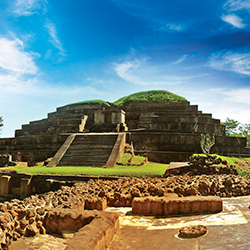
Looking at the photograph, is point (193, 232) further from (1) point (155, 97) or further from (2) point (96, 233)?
(1) point (155, 97)

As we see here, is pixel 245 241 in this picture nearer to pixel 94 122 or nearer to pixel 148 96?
pixel 94 122

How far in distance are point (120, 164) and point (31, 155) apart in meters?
6.69

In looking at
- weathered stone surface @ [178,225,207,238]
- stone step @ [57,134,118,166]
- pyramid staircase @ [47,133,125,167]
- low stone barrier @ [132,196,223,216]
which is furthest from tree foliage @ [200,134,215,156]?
weathered stone surface @ [178,225,207,238]

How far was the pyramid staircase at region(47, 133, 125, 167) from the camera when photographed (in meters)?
11.7

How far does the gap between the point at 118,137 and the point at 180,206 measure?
29.3 ft

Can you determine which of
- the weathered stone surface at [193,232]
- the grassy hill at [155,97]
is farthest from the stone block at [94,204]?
the grassy hill at [155,97]

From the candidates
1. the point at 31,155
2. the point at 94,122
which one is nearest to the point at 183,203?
the point at 31,155

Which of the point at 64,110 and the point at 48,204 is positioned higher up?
the point at 64,110

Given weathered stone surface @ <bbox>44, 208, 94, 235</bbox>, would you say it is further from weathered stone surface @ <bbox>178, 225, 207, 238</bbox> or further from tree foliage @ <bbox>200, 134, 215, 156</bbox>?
tree foliage @ <bbox>200, 134, 215, 156</bbox>

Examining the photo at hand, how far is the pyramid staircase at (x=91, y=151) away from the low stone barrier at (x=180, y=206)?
5.87 metres

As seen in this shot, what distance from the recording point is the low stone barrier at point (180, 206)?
15.6 ft

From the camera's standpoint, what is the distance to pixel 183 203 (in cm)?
486

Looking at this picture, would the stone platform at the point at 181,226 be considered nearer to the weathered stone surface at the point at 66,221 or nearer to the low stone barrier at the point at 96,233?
the low stone barrier at the point at 96,233

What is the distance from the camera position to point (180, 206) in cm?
486
